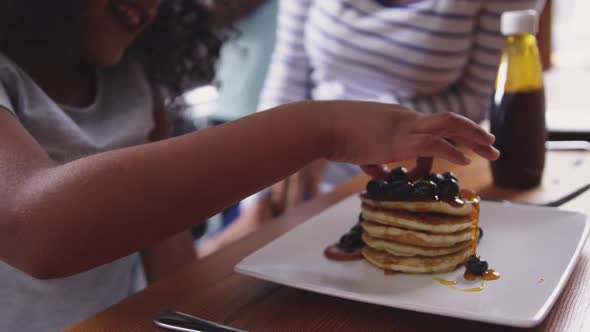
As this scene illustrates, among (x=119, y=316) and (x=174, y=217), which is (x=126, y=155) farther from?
(x=119, y=316)

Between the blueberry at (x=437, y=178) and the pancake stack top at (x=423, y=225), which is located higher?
the blueberry at (x=437, y=178)

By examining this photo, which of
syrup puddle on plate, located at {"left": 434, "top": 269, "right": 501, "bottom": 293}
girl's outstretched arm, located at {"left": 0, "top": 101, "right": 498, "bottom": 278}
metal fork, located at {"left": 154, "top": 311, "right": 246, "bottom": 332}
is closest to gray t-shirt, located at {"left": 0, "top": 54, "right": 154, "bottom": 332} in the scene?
girl's outstretched arm, located at {"left": 0, "top": 101, "right": 498, "bottom": 278}

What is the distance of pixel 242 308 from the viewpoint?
0.61 metres

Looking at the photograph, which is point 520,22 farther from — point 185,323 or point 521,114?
point 185,323

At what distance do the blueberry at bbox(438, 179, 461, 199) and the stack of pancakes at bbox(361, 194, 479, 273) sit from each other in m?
0.01

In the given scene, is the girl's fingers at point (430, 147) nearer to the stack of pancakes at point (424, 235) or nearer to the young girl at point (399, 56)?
the stack of pancakes at point (424, 235)

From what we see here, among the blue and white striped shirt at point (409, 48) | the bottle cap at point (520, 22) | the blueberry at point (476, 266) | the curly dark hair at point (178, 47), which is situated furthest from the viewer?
the blue and white striped shirt at point (409, 48)

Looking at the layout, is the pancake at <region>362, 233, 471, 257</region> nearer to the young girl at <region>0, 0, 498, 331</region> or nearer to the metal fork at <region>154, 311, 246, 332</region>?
the young girl at <region>0, 0, 498, 331</region>

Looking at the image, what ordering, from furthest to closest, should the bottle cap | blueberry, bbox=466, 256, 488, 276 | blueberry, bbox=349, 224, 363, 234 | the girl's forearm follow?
1. the bottle cap
2. blueberry, bbox=349, 224, 363, 234
3. blueberry, bbox=466, 256, 488, 276
4. the girl's forearm

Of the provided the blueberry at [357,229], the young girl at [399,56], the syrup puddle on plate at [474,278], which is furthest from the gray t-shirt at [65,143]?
the young girl at [399,56]

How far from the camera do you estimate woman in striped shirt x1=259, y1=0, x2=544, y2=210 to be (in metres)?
1.54

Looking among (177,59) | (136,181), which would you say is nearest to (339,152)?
(136,181)

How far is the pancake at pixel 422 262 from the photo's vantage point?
0.64 meters

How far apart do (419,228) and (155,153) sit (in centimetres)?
32
